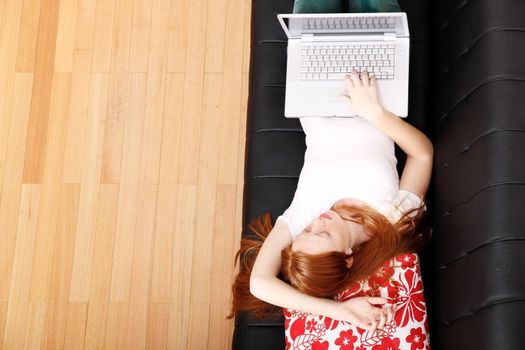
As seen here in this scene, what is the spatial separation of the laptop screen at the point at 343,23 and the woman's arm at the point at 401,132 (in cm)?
15

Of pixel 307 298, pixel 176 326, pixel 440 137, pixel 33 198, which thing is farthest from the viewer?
pixel 33 198

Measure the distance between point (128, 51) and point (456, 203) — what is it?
150cm

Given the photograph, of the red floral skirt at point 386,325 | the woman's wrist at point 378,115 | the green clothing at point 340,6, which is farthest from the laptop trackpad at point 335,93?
the red floral skirt at point 386,325

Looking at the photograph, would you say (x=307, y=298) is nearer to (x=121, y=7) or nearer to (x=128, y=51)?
(x=128, y=51)

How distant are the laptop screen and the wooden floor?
0.62 metres

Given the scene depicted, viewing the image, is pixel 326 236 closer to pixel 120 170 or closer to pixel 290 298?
pixel 290 298

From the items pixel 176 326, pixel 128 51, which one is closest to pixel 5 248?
pixel 176 326

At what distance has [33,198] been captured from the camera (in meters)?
2.45

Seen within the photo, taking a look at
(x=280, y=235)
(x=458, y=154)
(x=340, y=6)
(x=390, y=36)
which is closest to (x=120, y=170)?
(x=280, y=235)

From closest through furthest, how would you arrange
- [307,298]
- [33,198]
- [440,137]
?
[307,298]
[440,137]
[33,198]

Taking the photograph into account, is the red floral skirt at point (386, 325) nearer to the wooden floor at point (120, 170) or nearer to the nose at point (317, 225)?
the nose at point (317, 225)

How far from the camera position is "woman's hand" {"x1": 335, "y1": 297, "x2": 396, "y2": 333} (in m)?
1.62

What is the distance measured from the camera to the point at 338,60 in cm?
190

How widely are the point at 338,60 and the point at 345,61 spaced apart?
0.02 meters
